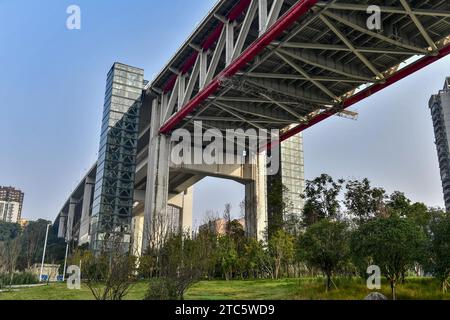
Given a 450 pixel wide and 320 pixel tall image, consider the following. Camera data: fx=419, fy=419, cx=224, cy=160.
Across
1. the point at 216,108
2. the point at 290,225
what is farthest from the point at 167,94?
the point at 290,225

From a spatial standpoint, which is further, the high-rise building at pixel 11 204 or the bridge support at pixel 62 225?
the high-rise building at pixel 11 204

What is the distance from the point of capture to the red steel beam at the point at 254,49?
21.6 metres

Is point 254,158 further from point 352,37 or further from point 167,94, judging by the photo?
point 352,37

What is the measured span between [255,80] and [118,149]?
17.0m

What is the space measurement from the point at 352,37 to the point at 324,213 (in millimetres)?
15003

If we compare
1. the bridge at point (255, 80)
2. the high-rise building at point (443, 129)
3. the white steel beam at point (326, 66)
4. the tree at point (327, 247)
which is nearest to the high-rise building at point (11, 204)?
the bridge at point (255, 80)

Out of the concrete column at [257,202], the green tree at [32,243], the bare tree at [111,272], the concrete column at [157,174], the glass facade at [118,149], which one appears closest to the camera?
the bare tree at [111,272]

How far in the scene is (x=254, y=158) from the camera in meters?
48.2

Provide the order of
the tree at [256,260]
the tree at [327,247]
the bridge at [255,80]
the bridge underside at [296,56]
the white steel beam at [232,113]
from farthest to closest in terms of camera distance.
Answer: the white steel beam at [232,113]
the tree at [256,260]
the bridge at [255,80]
the bridge underside at [296,56]
the tree at [327,247]

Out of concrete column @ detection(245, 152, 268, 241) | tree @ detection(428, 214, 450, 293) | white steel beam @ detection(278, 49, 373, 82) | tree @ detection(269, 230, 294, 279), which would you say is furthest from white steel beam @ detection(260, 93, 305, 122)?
tree @ detection(428, 214, 450, 293)

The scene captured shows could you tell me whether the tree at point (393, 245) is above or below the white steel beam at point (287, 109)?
below

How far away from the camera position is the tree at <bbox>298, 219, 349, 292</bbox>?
61.4ft

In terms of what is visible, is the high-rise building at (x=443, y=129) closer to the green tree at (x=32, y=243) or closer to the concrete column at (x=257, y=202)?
the concrete column at (x=257, y=202)

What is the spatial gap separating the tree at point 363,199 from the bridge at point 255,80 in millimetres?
6403
